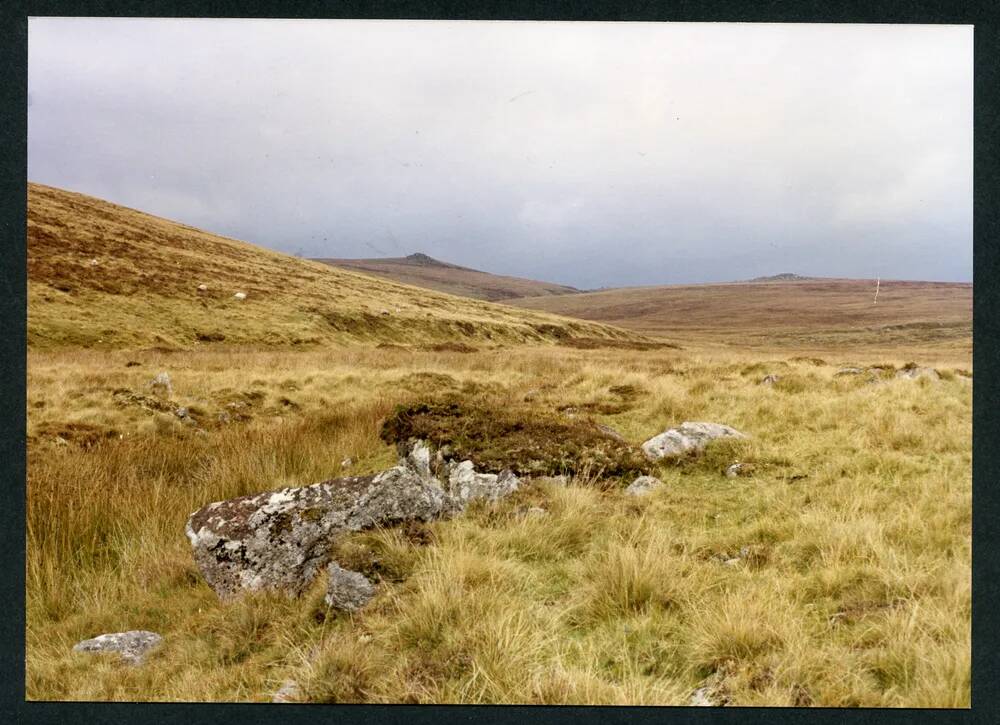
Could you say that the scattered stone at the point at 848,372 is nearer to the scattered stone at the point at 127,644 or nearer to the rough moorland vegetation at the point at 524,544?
the rough moorland vegetation at the point at 524,544

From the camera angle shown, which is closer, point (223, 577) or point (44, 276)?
point (223, 577)

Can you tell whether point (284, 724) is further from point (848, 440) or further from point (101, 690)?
point (848, 440)

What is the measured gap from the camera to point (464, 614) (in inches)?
111

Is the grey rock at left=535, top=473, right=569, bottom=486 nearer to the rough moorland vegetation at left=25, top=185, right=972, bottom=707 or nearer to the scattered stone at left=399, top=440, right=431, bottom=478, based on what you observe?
the rough moorland vegetation at left=25, top=185, right=972, bottom=707

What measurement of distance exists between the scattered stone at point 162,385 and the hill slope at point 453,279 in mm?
115629

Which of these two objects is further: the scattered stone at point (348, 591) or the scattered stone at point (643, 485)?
the scattered stone at point (643, 485)

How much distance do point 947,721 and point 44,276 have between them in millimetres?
24898

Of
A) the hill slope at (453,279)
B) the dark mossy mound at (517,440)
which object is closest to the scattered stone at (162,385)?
the dark mossy mound at (517,440)

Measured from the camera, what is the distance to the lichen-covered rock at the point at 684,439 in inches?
206

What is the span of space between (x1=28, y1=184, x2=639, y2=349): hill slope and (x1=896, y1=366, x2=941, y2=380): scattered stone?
16188mm

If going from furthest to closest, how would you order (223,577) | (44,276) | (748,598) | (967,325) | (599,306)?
(599,306)
(44,276)
(967,325)
(223,577)
(748,598)

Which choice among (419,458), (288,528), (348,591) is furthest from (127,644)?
(419,458)

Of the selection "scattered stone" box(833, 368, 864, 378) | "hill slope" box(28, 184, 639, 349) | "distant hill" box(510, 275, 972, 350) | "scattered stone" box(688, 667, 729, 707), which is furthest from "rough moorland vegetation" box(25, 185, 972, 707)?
"hill slope" box(28, 184, 639, 349)

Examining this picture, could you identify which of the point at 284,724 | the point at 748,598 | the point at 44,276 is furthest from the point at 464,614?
the point at 44,276
